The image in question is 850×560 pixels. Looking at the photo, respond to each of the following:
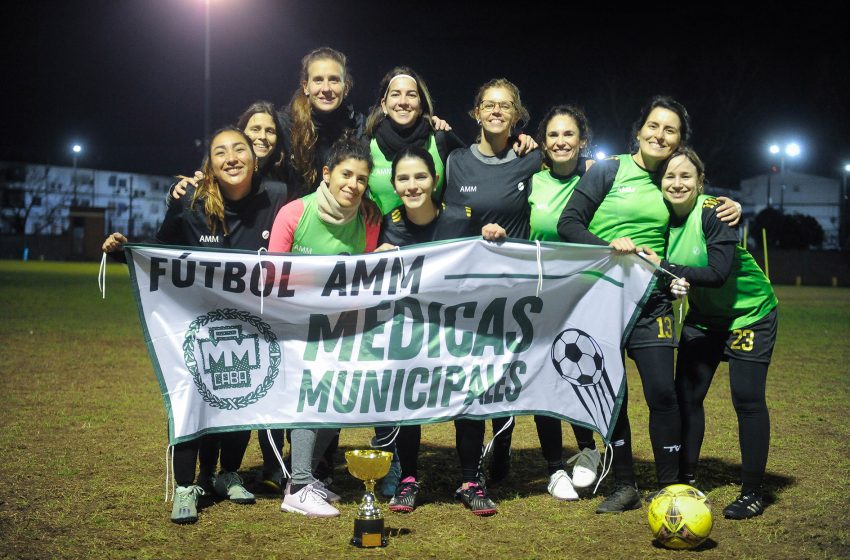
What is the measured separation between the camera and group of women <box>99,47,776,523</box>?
17.9ft

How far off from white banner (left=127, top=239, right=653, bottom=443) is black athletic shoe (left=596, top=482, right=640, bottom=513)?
40cm

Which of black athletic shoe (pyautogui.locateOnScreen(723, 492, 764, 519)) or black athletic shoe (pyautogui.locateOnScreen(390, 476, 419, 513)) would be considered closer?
black athletic shoe (pyautogui.locateOnScreen(723, 492, 764, 519))

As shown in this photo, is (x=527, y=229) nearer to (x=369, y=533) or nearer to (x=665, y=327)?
(x=665, y=327)

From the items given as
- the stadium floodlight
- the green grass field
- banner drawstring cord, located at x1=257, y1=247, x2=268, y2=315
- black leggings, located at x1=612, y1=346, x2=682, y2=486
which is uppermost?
the stadium floodlight

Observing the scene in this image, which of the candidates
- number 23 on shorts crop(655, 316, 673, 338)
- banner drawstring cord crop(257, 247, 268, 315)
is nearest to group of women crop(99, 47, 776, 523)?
number 23 on shorts crop(655, 316, 673, 338)

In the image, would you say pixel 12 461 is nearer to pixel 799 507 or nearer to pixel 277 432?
pixel 277 432

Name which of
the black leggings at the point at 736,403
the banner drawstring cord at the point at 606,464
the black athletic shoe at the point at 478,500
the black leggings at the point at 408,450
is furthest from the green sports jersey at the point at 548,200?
the black athletic shoe at the point at 478,500

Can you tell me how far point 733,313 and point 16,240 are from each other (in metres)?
61.5

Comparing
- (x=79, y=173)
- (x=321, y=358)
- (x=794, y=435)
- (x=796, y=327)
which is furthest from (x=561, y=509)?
(x=79, y=173)

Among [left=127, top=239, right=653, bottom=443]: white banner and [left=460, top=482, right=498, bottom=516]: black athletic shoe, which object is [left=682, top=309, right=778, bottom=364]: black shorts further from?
[left=460, top=482, right=498, bottom=516]: black athletic shoe

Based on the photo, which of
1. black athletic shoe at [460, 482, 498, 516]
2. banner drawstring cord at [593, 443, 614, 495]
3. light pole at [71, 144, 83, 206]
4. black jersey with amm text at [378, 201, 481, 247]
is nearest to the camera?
black athletic shoe at [460, 482, 498, 516]

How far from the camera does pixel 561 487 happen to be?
5.85m

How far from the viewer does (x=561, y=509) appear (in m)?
5.58

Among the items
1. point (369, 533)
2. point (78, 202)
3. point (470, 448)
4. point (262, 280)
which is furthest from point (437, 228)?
point (78, 202)
